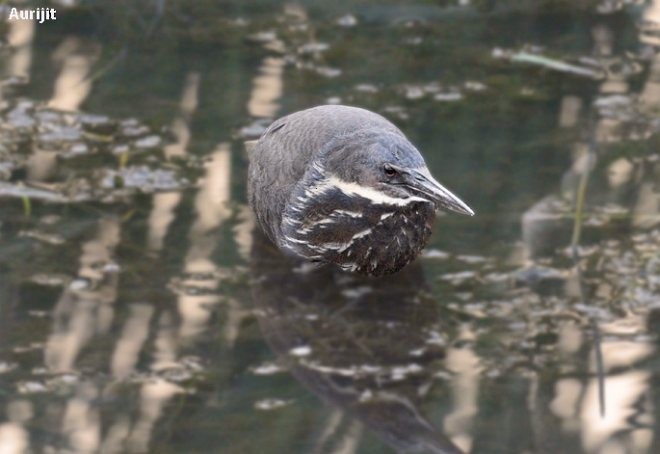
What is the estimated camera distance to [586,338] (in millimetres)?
7164

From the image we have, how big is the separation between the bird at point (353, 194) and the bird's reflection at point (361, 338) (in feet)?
10.1

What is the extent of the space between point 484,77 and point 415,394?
108 inches

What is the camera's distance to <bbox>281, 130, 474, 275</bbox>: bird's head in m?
3.27

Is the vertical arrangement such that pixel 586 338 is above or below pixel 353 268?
below

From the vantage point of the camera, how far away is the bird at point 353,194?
3287mm

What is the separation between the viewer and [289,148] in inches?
151

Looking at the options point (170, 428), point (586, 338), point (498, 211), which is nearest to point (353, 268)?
point (170, 428)

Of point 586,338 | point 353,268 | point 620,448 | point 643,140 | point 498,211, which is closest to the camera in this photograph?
point 353,268

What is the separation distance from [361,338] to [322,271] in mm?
472

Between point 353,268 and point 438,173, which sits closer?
point 353,268

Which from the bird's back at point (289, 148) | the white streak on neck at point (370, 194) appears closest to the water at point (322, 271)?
the bird's back at point (289, 148)

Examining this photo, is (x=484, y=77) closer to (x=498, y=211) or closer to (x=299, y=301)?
(x=498, y=211)

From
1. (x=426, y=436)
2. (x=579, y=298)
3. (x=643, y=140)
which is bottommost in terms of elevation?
(x=426, y=436)

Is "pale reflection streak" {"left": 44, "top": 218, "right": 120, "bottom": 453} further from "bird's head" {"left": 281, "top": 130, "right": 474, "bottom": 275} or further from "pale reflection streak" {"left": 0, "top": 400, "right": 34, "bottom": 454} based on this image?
"bird's head" {"left": 281, "top": 130, "right": 474, "bottom": 275}
